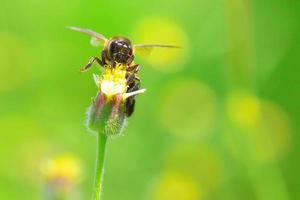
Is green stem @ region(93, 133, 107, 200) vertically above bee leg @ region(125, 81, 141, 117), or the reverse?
bee leg @ region(125, 81, 141, 117)

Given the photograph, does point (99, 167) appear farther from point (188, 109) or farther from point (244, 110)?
point (188, 109)

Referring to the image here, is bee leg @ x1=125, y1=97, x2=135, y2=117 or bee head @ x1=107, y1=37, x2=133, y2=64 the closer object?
bee leg @ x1=125, y1=97, x2=135, y2=117

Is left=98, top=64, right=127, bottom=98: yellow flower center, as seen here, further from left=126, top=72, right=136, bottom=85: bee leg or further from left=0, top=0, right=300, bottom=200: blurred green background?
left=0, top=0, right=300, bottom=200: blurred green background

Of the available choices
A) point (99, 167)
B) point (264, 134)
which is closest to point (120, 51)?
point (99, 167)

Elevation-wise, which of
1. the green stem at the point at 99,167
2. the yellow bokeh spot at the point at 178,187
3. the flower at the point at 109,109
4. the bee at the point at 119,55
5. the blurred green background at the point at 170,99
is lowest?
the green stem at the point at 99,167

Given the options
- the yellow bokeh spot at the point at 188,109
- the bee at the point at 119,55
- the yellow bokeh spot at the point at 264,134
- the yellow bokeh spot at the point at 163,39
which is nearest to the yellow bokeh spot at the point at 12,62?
the yellow bokeh spot at the point at 163,39

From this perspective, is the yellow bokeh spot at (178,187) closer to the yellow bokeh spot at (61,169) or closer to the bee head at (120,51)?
the yellow bokeh spot at (61,169)

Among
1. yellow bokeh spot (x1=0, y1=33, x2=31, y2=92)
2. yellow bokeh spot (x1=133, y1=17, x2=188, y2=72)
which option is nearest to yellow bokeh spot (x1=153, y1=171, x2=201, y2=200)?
yellow bokeh spot (x1=133, y1=17, x2=188, y2=72)
